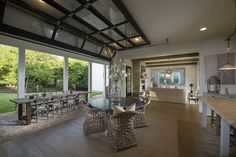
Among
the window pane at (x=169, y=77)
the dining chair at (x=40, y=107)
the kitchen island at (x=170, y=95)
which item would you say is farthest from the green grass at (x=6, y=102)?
the window pane at (x=169, y=77)

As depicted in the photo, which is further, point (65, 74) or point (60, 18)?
point (65, 74)

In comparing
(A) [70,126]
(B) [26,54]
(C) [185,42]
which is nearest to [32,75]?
(B) [26,54]

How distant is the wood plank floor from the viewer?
2274 mm

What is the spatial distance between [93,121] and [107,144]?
778 millimetres

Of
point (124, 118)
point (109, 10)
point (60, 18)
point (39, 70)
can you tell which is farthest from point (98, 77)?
point (124, 118)

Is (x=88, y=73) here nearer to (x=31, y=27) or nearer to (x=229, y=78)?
(x=31, y=27)

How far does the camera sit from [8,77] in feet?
12.3

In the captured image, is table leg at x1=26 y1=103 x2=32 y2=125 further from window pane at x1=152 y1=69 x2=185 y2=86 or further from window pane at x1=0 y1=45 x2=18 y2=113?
window pane at x1=152 y1=69 x2=185 y2=86

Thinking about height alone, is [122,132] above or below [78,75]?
below

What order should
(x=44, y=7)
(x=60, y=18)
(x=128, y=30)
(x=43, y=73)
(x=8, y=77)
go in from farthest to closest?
(x=43, y=73)
(x=128, y=30)
(x=8, y=77)
(x=60, y=18)
(x=44, y=7)

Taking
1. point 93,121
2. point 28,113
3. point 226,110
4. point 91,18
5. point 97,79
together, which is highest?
point 91,18

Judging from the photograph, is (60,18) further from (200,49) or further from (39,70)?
(200,49)

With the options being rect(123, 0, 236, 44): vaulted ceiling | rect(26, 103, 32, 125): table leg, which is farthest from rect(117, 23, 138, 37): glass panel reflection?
rect(26, 103, 32, 125): table leg

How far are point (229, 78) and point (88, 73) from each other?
5.82 meters
